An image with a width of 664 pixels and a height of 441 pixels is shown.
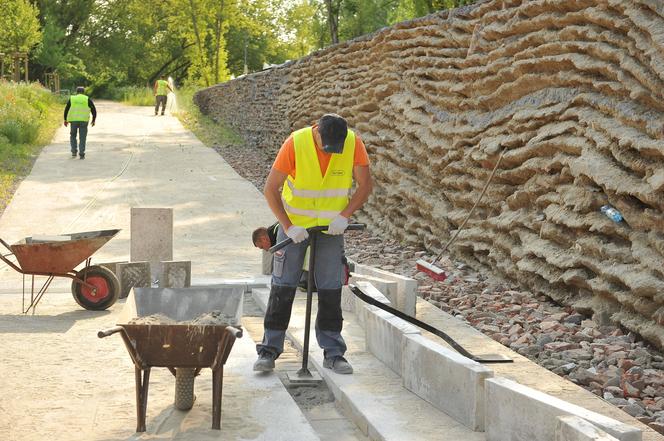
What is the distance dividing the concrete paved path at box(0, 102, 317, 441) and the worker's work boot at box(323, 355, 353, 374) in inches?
15.7

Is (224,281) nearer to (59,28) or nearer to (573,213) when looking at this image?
(573,213)

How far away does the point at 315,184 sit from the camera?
607 centimetres

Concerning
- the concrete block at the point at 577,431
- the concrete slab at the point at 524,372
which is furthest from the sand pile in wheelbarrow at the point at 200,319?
the concrete block at the point at 577,431

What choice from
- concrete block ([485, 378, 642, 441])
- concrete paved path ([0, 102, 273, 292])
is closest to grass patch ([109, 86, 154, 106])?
concrete paved path ([0, 102, 273, 292])

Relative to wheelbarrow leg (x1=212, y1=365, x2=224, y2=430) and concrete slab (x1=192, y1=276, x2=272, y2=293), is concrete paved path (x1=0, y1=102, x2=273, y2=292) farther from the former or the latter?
wheelbarrow leg (x1=212, y1=365, x2=224, y2=430)

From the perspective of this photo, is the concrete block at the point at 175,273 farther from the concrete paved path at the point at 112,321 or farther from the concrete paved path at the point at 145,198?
the concrete paved path at the point at 145,198

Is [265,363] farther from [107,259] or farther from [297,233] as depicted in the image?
[107,259]

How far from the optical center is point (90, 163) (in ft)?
67.1

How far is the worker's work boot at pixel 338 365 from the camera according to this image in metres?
6.09

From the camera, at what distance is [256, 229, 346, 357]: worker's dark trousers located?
6152 millimetres

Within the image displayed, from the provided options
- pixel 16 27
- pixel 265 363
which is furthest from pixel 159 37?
pixel 265 363

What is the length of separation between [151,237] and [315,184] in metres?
4.15

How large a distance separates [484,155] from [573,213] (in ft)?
6.12

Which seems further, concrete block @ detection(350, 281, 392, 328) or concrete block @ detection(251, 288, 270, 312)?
concrete block @ detection(251, 288, 270, 312)
